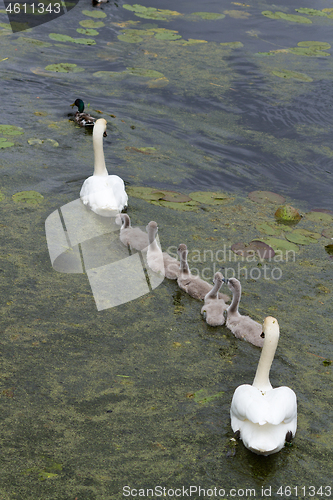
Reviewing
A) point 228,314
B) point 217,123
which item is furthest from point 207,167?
point 228,314

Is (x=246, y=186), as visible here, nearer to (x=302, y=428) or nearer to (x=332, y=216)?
(x=332, y=216)

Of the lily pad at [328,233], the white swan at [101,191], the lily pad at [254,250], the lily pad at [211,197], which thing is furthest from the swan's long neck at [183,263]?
the lily pad at [328,233]

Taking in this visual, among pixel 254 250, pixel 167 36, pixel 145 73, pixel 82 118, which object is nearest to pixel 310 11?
pixel 167 36

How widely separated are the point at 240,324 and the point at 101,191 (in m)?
2.25

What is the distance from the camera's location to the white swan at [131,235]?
5.20 metres

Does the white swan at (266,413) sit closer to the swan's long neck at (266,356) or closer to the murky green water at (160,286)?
the swan's long neck at (266,356)

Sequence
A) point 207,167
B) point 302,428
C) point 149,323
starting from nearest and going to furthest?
point 302,428, point 149,323, point 207,167

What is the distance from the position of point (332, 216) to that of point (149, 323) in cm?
300

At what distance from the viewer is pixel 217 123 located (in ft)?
27.7

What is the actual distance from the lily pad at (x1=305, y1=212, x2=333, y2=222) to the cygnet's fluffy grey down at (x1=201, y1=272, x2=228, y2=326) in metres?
2.25

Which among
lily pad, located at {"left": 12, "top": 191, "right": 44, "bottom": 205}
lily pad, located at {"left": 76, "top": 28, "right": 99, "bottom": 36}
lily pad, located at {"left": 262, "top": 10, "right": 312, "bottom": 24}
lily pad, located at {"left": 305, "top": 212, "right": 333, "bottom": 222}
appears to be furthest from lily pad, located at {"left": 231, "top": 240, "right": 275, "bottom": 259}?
lily pad, located at {"left": 262, "top": 10, "right": 312, "bottom": 24}

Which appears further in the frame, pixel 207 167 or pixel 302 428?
pixel 207 167

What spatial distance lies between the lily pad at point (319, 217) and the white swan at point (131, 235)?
212cm

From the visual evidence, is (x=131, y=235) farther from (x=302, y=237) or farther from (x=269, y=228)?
(x=302, y=237)
